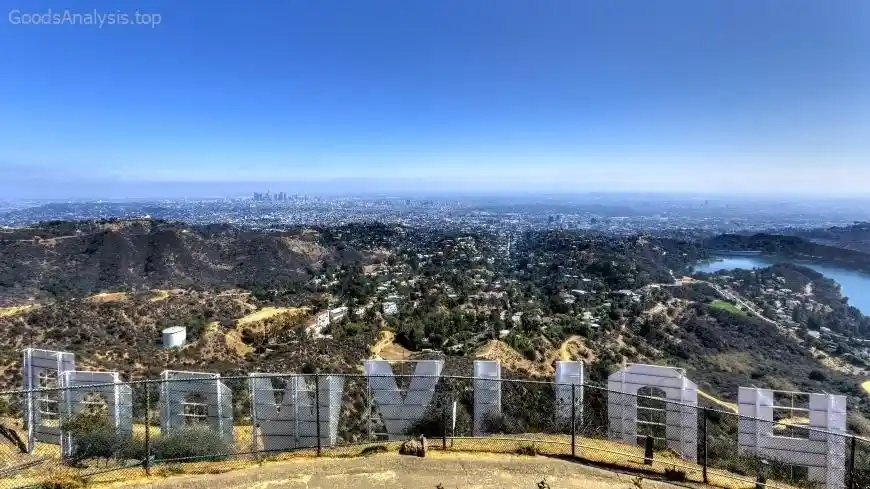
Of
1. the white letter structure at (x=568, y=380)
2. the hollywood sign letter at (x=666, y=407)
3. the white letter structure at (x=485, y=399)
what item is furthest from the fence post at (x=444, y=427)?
the hollywood sign letter at (x=666, y=407)

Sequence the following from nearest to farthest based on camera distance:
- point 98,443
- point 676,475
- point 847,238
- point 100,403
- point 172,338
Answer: point 676,475
point 98,443
point 100,403
point 172,338
point 847,238

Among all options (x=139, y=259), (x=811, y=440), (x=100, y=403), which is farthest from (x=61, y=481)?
(x=139, y=259)

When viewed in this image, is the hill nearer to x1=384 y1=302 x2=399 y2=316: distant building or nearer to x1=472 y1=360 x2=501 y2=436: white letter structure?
x1=384 y1=302 x2=399 y2=316: distant building

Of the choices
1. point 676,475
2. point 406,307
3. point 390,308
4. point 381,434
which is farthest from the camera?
point 406,307

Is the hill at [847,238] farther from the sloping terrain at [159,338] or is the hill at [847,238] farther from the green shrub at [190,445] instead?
the green shrub at [190,445]

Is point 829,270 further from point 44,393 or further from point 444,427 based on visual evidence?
point 44,393

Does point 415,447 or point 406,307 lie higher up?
point 415,447

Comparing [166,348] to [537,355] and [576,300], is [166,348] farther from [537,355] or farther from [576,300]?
[576,300]

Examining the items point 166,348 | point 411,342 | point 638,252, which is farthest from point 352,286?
point 638,252
